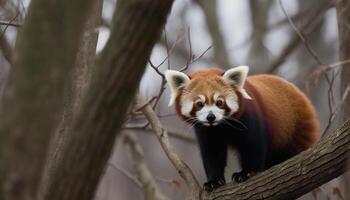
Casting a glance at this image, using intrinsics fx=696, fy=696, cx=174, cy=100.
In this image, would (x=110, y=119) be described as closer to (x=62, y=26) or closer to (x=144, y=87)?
(x=62, y=26)

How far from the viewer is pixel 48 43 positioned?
5.98 feet

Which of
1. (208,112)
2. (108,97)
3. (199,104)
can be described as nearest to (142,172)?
(199,104)

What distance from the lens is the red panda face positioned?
402 centimetres

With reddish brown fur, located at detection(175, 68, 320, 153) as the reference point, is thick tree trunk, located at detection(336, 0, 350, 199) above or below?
above

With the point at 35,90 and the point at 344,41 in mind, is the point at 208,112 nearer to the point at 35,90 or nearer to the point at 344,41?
the point at 344,41

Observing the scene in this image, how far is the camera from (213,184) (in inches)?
159

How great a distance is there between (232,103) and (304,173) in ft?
2.88

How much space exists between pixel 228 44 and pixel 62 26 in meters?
7.11

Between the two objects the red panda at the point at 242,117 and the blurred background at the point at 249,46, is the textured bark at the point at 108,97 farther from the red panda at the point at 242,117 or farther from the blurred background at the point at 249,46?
the blurred background at the point at 249,46

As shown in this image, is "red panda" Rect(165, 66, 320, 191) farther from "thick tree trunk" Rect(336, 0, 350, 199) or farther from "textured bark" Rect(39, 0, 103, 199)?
"textured bark" Rect(39, 0, 103, 199)

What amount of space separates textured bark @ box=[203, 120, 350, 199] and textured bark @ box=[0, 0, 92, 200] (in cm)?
173

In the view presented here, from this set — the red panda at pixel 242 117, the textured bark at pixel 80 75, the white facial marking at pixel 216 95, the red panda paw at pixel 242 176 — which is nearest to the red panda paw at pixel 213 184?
the red panda at pixel 242 117

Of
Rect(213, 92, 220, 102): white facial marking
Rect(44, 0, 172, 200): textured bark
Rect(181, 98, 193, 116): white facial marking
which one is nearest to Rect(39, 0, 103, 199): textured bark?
Rect(181, 98, 193, 116): white facial marking

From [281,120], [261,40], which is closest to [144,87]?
[281,120]
